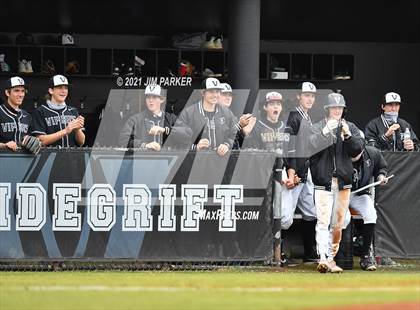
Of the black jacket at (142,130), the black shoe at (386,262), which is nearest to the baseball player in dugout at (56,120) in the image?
the black jacket at (142,130)

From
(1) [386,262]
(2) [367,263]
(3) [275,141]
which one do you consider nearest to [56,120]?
(3) [275,141]

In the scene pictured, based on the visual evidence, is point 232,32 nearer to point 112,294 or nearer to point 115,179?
point 115,179

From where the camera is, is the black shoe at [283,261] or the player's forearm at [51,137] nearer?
the player's forearm at [51,137]

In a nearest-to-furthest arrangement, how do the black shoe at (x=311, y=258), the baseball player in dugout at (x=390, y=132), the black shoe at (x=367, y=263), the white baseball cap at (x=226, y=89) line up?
the black shoe at (x=367, y=263) → the black shoe at (x=311, y=258) → the white baseball cap at (x=226, y=89) → the baseball player in dugout at (x=390, y=132)

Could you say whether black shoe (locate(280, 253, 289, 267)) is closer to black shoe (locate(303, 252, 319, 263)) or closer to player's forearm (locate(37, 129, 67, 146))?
black shoe (locate(303, 252, 319, 263))

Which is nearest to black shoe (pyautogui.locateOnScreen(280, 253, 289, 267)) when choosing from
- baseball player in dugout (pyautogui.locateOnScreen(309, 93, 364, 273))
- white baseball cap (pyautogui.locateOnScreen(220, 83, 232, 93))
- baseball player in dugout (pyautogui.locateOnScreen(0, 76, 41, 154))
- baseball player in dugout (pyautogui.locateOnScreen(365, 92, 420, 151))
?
baseball player in dugout (pyautogui.locateOnScreen(309, 93, 364, 273))

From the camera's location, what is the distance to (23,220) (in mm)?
12578

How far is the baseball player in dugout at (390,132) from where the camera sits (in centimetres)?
1514

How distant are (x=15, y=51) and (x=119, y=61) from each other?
190cm

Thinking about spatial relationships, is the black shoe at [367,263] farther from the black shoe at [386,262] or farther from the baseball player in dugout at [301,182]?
the baseball player in dugout at [301,182]

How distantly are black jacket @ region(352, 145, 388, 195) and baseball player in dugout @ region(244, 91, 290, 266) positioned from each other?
0.91 meters

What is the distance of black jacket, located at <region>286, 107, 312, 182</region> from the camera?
45.0 feet

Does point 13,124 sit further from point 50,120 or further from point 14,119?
point 50,120

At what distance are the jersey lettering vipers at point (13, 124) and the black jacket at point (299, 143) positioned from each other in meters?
3.31
